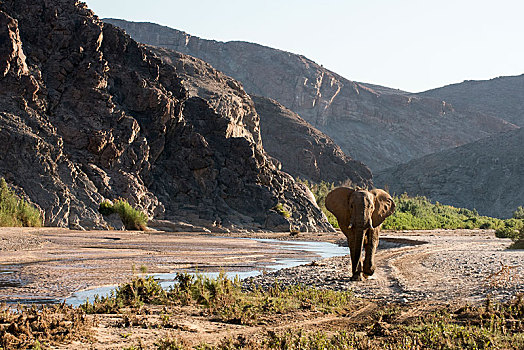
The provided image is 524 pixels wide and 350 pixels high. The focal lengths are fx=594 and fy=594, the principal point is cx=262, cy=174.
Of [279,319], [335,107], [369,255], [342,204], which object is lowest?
[279,319]

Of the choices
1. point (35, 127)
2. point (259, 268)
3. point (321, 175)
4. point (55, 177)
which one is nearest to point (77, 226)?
point (55, 177)

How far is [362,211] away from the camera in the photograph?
15.3m

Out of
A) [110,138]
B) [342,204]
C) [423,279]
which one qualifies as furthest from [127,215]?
[423,279]

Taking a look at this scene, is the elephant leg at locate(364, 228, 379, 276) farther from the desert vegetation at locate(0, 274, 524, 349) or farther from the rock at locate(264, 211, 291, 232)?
the rock at locate(264, 211, 291, 232)

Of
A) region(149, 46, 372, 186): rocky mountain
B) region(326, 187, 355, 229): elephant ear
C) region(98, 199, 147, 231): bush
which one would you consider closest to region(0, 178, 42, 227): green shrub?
region(98, 199, 147, 231): bush

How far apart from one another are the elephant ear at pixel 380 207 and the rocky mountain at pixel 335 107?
518 feet

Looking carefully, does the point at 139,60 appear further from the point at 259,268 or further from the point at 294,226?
the point at 259,268

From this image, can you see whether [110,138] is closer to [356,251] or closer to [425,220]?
[356,251]

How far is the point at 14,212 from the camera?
32.6 meters

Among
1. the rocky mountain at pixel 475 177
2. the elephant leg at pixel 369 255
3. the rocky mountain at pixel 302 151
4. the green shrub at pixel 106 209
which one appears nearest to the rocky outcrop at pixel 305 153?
the rocky mountain at pixel 302 151

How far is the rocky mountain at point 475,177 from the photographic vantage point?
435 ft

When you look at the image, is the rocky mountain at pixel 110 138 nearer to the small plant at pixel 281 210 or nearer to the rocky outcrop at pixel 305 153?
the small plant at pixel 281 210

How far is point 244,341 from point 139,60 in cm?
6004

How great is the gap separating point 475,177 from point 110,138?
107 meters
